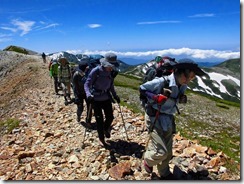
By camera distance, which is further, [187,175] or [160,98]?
[187,175]

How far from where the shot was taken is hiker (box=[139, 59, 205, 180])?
7881 mm

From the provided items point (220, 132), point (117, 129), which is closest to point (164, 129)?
point (117, 129)

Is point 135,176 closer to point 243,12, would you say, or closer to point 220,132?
point 243,12

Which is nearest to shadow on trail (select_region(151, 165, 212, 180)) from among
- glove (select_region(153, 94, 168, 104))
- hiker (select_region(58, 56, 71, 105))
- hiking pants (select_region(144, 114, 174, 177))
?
hiking pants (select_region(144, 114, 174, 177))

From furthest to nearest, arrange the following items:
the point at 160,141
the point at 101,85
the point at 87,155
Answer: the point at 87,155 → the point at 101,85 → the point at 160,141

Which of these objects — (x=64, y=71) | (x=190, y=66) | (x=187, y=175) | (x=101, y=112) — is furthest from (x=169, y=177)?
(x=64, y=71)

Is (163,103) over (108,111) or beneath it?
over

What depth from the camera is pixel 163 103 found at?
27.0ft

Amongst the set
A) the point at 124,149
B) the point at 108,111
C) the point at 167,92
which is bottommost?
the point at 124,149

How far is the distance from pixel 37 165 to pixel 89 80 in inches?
145

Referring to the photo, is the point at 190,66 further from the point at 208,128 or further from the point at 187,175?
the point at 208,128

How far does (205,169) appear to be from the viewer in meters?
9.77

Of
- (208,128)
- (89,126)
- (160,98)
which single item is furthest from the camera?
(208,128)

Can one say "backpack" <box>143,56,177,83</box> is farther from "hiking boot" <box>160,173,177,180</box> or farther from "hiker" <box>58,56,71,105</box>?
"hiker" <box>58,56,71,105</box>
